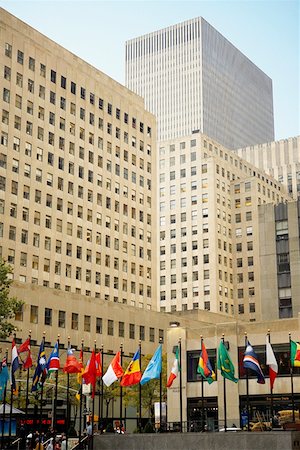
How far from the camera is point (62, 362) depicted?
77.8 m

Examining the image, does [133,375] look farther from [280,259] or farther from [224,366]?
[280,259]

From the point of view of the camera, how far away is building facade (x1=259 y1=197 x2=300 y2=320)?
318 feet

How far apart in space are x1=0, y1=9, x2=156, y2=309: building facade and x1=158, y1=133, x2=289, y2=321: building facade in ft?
106

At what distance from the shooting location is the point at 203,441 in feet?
134

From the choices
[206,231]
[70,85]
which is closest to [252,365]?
[70,85]

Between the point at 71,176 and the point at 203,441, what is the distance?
6788 cm

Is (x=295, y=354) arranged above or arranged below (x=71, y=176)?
below

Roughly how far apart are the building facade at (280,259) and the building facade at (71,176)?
74.3 feet

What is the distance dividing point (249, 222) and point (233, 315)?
20.6 m

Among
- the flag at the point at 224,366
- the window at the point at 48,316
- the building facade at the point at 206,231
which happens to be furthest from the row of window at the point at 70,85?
the flag at the point at 224,366

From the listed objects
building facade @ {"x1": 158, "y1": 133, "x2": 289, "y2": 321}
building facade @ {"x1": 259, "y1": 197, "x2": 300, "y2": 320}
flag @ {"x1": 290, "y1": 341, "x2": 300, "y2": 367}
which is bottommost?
flag @ {"x1": 290, "y1": 341, "x2": 300, "y2": 367}

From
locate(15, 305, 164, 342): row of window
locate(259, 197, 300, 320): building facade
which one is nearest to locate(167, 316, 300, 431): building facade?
locate(15, 305, 164, 342): row of window

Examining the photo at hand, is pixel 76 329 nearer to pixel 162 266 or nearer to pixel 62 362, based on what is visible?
pixel 62 362

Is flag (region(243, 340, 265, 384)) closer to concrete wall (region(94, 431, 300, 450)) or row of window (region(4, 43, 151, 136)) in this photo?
concrete wall (region(94, 431, 300, 450))
